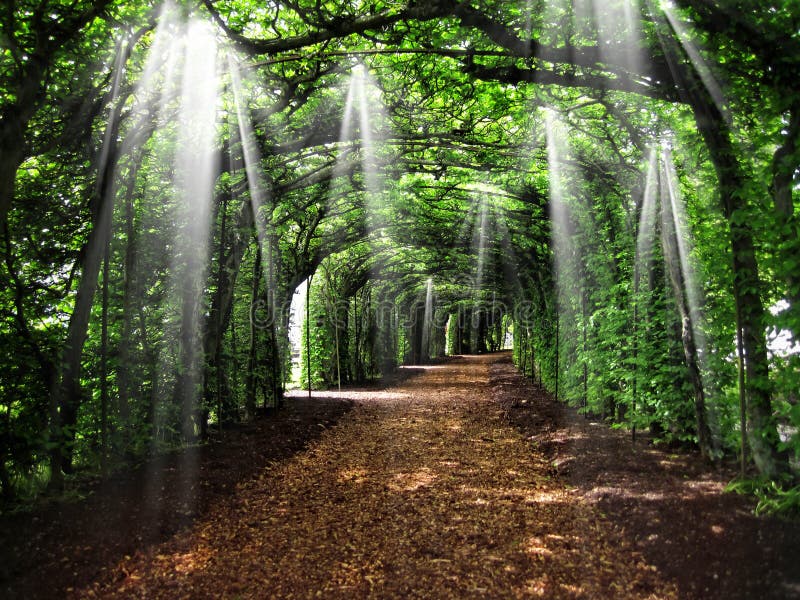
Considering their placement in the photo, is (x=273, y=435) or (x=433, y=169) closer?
(x=273, y=435)

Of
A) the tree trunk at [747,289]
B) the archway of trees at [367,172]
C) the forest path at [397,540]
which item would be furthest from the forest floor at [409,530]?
the archway of trees at [367,172]

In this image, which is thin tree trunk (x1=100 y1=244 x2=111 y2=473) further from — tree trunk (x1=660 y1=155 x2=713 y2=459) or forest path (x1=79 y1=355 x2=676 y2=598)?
tree trunk (x1=660 y1=155 x2=713 y2=459)

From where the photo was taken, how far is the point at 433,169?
29.0ft

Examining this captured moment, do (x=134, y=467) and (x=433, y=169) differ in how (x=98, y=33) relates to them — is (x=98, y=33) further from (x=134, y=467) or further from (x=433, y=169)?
(x=433, y=169)

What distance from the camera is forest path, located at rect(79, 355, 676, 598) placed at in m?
2.98

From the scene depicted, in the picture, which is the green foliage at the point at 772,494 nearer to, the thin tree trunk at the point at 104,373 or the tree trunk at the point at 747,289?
the tree trunk at the point at 747,289

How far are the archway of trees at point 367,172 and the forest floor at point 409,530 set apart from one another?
0.62m

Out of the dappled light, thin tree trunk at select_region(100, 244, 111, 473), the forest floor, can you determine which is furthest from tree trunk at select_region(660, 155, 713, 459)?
thin tree trunk at select_region(100, 244, 111, 473)

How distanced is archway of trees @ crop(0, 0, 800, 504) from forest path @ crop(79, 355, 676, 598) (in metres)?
1.32

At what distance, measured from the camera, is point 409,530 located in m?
3.88

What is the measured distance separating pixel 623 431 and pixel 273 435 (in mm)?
4725

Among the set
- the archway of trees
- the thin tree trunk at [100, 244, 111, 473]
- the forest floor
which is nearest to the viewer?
the forest floor

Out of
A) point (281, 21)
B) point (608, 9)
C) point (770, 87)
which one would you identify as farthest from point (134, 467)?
point (770, 87)

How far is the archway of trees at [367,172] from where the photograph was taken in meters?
3.86
